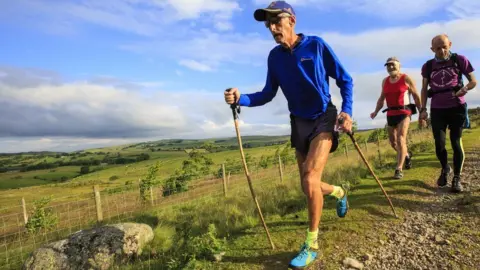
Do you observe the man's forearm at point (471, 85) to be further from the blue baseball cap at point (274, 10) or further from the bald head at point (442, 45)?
the blue baseball cap at point (274, 10)

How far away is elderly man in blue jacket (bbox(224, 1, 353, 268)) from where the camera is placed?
372 cm

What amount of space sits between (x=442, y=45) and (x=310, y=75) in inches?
135

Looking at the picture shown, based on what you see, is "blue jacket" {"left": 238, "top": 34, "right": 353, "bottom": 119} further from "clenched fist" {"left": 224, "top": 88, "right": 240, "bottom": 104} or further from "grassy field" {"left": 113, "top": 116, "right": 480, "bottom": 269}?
"grassy field" {"left": 113, "top": 116, "right": 480, "bottom": 269}

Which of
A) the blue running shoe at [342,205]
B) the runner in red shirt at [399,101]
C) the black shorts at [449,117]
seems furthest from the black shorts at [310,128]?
the runner in red shirt at [399,101]

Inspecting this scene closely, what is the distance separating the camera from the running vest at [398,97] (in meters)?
7.83

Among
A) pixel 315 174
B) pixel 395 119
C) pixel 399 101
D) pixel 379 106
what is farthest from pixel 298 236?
pixel 379 106

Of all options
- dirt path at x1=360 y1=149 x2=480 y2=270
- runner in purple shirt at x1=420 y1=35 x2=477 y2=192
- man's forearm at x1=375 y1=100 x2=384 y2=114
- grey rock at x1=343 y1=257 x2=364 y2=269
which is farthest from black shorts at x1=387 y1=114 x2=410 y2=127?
grey rock at x1=343 y1=257 x2=364 y2=269

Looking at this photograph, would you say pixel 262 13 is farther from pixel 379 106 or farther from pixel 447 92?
pixel 379 106

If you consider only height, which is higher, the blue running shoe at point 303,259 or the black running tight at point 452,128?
the black running tight at point 452,128

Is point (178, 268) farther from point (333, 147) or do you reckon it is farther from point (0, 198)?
point (0, 198)

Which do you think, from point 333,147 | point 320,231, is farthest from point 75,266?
point 333,147

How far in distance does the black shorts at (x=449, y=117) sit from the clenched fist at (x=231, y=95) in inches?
162

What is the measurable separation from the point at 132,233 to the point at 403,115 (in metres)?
6.41

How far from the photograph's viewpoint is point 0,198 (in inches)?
2884
